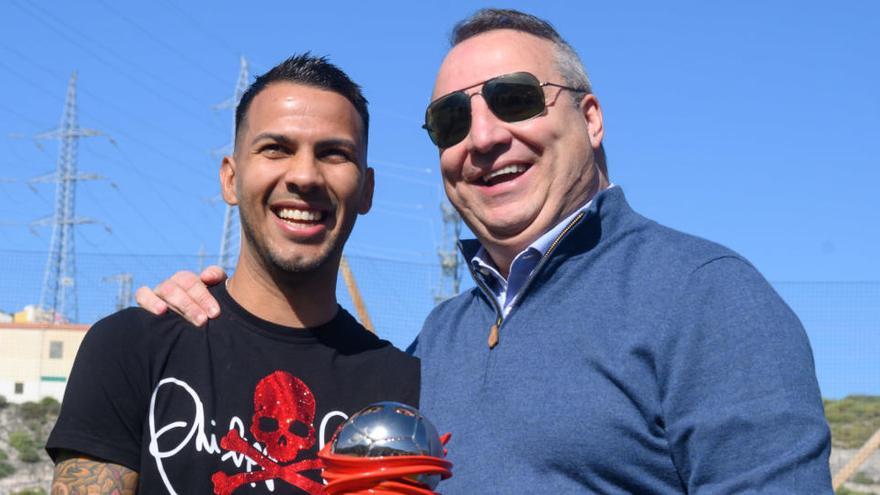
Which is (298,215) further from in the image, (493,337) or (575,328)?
(575,328)

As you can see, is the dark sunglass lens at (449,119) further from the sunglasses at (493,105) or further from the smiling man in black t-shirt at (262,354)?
the smiling man in black t-shirt at (262,354)

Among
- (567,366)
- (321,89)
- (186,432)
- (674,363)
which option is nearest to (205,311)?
(186,432)

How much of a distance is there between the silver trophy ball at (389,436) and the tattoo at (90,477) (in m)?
1.01

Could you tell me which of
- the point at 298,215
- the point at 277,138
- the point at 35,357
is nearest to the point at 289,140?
the point at 277,138

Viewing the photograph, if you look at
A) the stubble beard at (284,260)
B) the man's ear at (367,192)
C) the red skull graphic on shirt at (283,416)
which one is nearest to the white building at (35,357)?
the man's ear at (367,192)

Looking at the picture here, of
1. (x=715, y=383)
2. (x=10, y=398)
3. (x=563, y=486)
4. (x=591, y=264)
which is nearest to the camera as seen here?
(x=715, y=383)

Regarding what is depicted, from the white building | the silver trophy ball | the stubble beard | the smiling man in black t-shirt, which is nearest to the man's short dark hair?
the smiling man in black t-shirt

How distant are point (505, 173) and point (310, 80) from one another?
2.44 ft

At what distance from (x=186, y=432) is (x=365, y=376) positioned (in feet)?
1.96

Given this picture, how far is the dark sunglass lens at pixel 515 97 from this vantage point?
3.10 meters

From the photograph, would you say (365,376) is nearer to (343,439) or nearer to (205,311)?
(205,311)

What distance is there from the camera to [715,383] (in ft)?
7.94

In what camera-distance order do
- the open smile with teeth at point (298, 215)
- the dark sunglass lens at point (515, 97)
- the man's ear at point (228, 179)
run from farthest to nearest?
the man's ear at point (228, 179) < the open smile with teeth at point (298, 215) < the dark sunglass lens at point (515, 97)

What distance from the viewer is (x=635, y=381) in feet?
8.46
